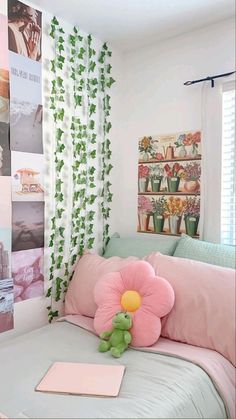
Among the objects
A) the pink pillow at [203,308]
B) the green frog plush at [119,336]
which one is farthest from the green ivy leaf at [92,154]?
the green frog plush at [119,336]

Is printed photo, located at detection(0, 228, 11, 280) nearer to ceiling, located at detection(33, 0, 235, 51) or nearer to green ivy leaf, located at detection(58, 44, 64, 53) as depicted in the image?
green ivy leaf, located at detection(58, 44, 64, 53)

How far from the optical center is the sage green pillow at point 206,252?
1832mm

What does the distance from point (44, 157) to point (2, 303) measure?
865 mm

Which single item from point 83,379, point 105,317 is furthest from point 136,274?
point 83,379

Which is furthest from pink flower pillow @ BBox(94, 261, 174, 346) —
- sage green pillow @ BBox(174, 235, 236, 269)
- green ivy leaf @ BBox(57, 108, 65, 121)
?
green ivy leaf @ BBox(57, 108, 65, 121)

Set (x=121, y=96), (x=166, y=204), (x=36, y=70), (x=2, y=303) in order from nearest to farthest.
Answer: (x=2, y=303), (x=36, y=70), (x=166, y=204), (x=121, y=96)

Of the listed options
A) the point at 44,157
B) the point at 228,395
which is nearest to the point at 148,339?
the point at 228,395

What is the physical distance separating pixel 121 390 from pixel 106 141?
65.7 inches

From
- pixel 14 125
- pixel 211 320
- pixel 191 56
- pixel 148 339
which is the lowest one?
pixel 148 339

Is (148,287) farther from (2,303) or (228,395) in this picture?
(2,303)

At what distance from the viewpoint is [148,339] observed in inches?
64.5

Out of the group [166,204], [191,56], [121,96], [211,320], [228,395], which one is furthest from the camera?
[121,96]

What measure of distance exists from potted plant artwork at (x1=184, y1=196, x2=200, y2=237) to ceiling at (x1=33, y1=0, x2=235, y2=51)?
107 centimetres

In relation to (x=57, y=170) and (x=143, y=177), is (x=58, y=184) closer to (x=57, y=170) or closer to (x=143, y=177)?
(x=57, y=170)
